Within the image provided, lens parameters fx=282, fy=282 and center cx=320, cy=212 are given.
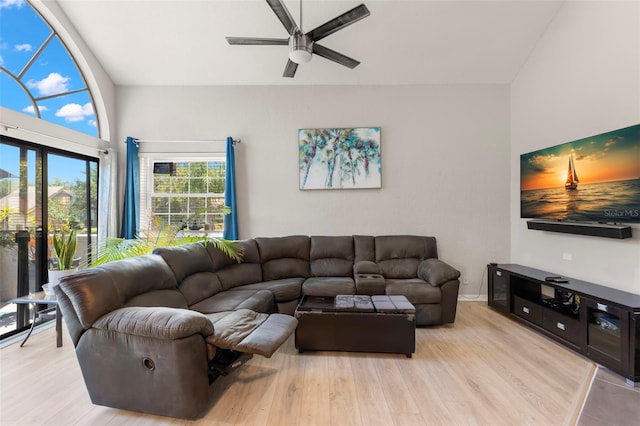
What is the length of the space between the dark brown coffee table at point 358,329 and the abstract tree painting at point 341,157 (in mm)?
1992

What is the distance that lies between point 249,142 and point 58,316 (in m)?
2.86

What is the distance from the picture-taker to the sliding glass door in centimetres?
284

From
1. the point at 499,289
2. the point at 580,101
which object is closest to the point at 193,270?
the point at 499,289

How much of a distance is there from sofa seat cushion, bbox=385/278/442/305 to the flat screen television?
1.58 metres

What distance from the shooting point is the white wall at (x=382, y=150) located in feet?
13.3

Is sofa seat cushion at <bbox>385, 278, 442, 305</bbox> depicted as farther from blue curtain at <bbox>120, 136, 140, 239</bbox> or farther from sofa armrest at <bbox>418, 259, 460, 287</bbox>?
blue curtain at <bbox>120, 136, 140, 239</bbox>

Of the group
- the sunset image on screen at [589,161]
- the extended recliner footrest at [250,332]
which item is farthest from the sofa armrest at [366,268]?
the sunset image on screen at [589,161]

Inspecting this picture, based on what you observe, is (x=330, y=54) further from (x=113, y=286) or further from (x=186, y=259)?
(x=113, y=286)

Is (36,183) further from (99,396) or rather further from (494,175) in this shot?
(494,175)

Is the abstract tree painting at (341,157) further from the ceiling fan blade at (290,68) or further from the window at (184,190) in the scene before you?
the window at (184,190)

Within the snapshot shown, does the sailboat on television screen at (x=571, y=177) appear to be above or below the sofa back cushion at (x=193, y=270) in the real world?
above

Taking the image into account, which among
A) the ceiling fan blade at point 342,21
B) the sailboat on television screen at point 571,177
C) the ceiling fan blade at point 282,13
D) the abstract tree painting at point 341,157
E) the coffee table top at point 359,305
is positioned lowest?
the coffee table top at point 359,305

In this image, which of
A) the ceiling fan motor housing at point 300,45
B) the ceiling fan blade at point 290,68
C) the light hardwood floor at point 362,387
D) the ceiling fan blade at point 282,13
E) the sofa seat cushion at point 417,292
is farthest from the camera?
the sofa seat cushion at point 417,292

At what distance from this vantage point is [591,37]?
Answer: 287 centimetres
